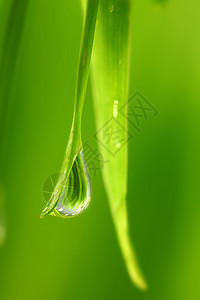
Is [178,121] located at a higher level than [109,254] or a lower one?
higher

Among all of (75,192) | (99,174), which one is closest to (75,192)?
(75,192)

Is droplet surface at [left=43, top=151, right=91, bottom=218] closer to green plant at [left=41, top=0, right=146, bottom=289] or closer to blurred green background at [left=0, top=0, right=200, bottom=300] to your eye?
green plant at [left=41, top=0, right=146, bottom=289]

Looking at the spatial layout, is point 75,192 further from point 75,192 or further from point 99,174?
point 99,174

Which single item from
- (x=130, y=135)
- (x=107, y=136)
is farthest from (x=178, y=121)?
(x=107, y=136)

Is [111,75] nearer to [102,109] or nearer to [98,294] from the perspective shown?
[102,109]

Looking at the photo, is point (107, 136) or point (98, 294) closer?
point (107, 136)

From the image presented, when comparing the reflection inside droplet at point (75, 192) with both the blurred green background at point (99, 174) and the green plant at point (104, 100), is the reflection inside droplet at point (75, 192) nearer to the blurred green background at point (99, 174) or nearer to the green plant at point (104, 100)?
the green plant at point (104, 100)
